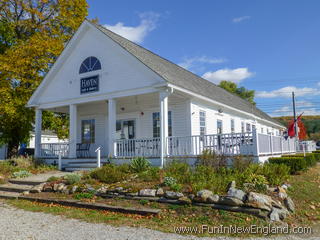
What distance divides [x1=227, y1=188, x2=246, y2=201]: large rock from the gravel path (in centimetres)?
141

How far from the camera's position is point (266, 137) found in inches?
476

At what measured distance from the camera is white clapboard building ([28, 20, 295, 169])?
→ 12.0 metres

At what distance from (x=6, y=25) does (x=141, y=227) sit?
18293mm

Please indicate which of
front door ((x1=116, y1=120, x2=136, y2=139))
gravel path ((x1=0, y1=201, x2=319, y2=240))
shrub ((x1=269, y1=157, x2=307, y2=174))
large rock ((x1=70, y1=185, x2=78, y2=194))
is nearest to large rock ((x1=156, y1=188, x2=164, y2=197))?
gravel path ((x1=0, y1=201, x2=319, y2=240))

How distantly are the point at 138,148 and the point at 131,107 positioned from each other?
392cm

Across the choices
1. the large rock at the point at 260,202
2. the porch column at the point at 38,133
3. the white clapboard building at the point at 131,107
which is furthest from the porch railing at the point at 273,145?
the porch column at the point at 38,133

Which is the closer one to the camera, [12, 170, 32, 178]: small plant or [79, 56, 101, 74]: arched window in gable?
[12, 170, 32, 178]: small plant

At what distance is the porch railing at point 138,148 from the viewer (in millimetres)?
12578

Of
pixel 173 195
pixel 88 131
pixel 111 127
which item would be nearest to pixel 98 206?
pixel 173 195

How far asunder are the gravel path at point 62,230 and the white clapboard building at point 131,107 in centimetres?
590

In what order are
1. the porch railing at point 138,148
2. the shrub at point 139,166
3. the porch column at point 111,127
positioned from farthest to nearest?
1. the porch column at point 111,127
2. the porch railing at point 138,148
3. the shrub at point 139,166

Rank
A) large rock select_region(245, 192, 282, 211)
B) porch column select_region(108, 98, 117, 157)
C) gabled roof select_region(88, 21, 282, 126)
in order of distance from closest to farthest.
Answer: large rock select_region(245, 192, 282, 211) < gabled roof select_region(88, 21, 282, 126) < porch column select_region(108, 98, 117, 157)

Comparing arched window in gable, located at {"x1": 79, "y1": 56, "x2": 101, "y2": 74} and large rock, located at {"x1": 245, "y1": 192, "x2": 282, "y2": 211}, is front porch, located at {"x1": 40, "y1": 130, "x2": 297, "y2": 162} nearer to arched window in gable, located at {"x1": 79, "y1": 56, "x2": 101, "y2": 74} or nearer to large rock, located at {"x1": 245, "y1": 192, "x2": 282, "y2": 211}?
large rock, located at {"x1": 245, "y1": 192, "x2": 282, "y2": 211}

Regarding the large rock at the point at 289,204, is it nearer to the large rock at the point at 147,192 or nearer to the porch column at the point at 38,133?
the large rock at the point at 147,192
